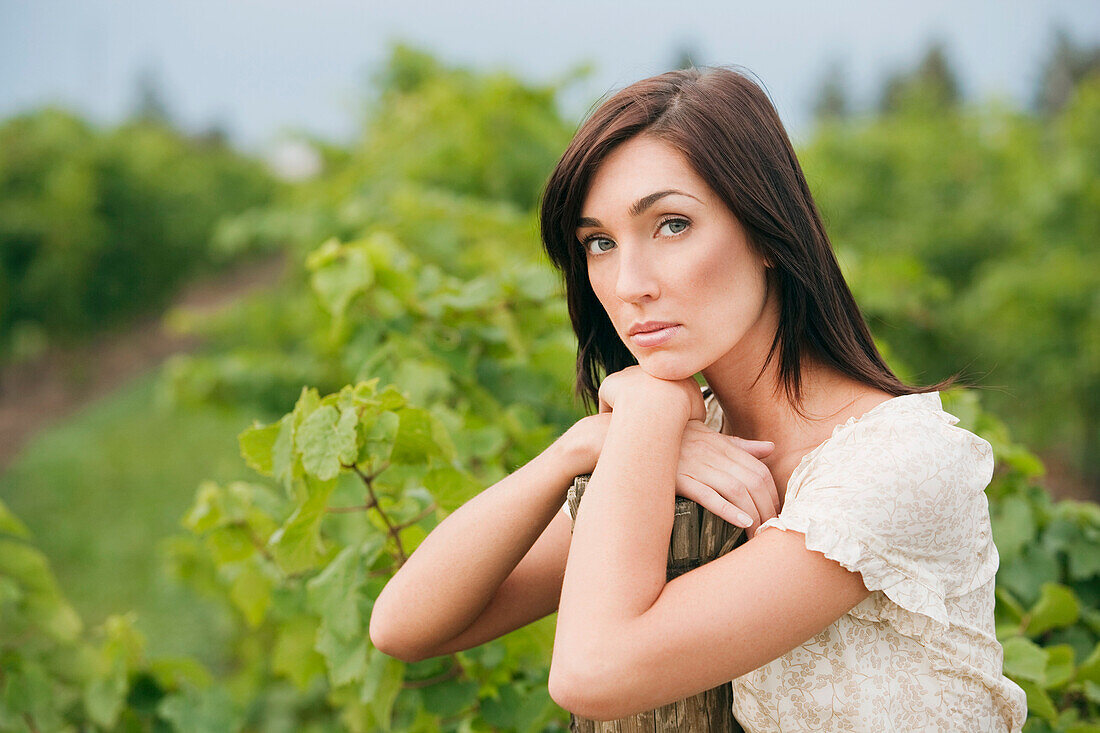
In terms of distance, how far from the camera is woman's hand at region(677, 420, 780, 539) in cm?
141

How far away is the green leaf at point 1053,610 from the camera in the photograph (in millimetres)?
2152

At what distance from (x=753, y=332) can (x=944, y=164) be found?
11.1 meters

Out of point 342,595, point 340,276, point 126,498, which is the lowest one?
point 342,595

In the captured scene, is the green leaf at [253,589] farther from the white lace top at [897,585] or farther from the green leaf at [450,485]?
the white lace top at [897,585]

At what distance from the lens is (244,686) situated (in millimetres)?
4449

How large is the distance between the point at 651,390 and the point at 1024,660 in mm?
1097

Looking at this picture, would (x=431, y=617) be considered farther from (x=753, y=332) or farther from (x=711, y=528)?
(x=753, y=332)

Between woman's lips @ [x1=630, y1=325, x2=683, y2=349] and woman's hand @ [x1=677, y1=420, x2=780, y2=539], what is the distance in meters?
0.17

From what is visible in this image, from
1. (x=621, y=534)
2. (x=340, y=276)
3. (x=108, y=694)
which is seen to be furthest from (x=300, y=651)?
(x=621, y=534)

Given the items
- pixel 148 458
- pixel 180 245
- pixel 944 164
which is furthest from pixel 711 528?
pixel 180 245

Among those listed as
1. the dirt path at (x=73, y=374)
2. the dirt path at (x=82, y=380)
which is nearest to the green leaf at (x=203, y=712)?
the dirt path at (x=82, y=380)

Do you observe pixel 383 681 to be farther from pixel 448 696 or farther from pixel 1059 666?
pixel 1059 666

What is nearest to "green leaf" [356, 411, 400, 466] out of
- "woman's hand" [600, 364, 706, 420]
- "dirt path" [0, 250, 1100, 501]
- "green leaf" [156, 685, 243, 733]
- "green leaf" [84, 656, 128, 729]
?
"woman's hand" [600, 364, 706, 420]

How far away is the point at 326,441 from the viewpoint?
5.40ft
